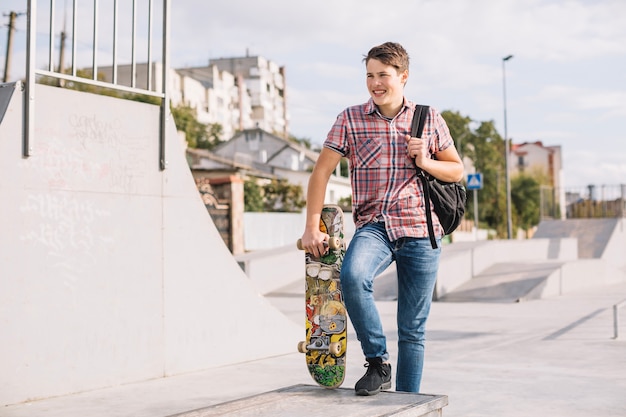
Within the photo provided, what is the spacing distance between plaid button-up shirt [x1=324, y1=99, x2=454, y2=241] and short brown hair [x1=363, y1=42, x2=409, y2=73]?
0.67 ft

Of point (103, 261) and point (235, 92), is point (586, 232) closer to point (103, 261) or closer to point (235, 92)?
point (103, 261)

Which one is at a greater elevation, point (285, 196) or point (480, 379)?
point (285, 196)

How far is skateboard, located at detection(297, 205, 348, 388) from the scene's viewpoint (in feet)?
12.6

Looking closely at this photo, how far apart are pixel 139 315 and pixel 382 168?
2.87m

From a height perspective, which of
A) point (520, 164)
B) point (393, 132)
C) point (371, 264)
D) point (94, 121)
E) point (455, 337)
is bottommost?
point (455, 337)

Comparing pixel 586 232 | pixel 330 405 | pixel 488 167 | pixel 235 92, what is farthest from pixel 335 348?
pixel 235 92

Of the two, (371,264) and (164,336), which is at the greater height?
(371,264)

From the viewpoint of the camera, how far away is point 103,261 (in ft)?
18.5

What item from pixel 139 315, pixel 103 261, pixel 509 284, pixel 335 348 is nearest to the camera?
pixel 335 348

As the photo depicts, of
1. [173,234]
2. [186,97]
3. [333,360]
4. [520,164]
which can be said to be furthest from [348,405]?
[520,164]

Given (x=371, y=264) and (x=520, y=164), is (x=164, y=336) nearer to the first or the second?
(x=371, y=264)

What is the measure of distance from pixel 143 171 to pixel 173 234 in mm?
562

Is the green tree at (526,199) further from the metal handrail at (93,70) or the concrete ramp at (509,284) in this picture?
the metal handrail at (93,70)

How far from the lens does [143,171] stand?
237 inches
